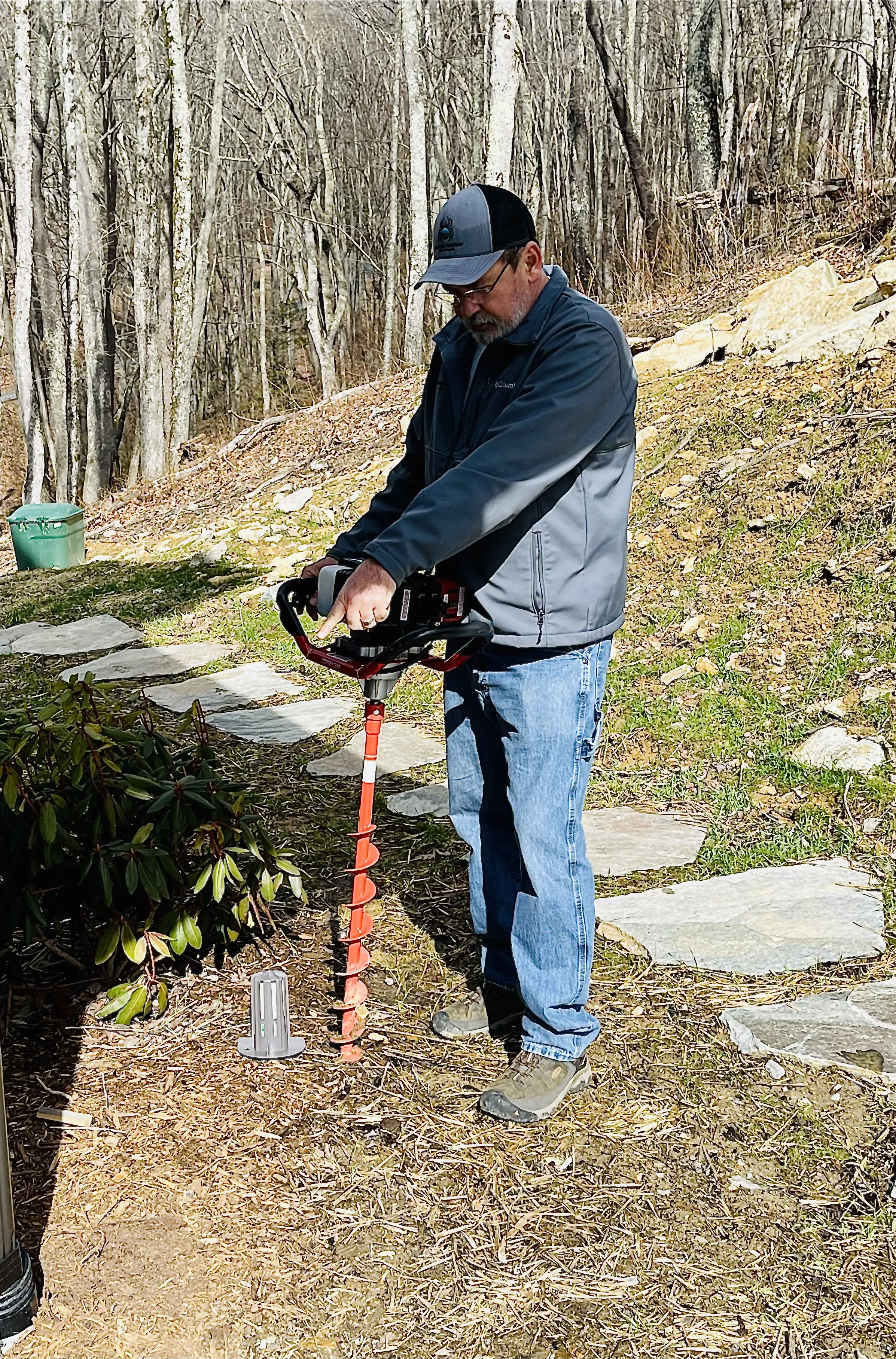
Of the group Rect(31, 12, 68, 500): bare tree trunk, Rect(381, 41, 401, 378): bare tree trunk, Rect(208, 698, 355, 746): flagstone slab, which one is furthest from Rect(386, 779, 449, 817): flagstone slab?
Rect(381, 41, 401, 378): bare tree trunk

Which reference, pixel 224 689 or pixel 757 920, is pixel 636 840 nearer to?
pixel 757 920

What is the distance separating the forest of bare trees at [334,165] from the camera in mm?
11414

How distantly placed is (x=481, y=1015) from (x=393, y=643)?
114 centimetres

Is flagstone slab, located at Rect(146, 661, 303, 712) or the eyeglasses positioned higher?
the eyeglasses

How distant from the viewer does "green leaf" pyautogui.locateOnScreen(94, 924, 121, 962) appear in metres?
3.05

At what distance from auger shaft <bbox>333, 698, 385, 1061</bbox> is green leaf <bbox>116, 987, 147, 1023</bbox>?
503 mm

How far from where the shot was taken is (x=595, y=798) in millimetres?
4602

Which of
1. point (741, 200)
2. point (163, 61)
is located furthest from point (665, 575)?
point (163, 61)

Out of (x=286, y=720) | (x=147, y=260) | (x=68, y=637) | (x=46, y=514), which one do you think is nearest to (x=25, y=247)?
(x=147, y=260)

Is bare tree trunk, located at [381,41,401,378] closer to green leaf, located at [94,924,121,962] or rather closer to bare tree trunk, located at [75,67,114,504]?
bare tree trunk, located at [75,67,114,504]

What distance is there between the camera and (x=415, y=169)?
1534cm

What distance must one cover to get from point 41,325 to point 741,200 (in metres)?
14.8

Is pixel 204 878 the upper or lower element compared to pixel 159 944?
upper

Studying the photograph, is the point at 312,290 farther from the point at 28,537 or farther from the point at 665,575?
the point at 665,575
